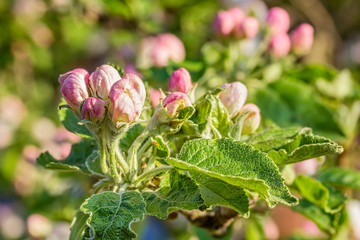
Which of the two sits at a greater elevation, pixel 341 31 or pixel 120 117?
pixel 120 117

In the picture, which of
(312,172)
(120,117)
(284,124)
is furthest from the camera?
(284,124)

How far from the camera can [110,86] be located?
2.06ft

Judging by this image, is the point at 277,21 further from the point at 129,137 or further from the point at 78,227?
the point at 78,227

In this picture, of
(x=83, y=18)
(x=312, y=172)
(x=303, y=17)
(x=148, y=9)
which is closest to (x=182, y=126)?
(x=312, y=172)

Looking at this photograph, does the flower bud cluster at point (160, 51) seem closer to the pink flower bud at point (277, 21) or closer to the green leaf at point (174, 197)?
the pink flower bud at point (277, 21)

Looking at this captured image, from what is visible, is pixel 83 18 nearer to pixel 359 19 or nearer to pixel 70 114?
pixel 70 114

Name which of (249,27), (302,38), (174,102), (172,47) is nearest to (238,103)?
(174,102)

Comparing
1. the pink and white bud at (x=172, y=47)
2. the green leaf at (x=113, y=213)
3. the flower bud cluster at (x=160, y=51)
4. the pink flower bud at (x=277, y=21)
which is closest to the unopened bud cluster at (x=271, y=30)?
the pink flower bud at (x=277, y=21)

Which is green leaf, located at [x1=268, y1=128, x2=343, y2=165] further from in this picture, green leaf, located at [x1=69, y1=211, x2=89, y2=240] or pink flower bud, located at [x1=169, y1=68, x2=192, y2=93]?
green leaf, located at [x1=69, y1=211, x2=89, y2=240]

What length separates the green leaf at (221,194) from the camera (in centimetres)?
62

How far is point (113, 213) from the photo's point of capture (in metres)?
0.59

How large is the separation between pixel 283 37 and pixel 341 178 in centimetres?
40

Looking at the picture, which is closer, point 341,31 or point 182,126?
point 182,126

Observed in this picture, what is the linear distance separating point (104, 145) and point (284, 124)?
54 centimetres
